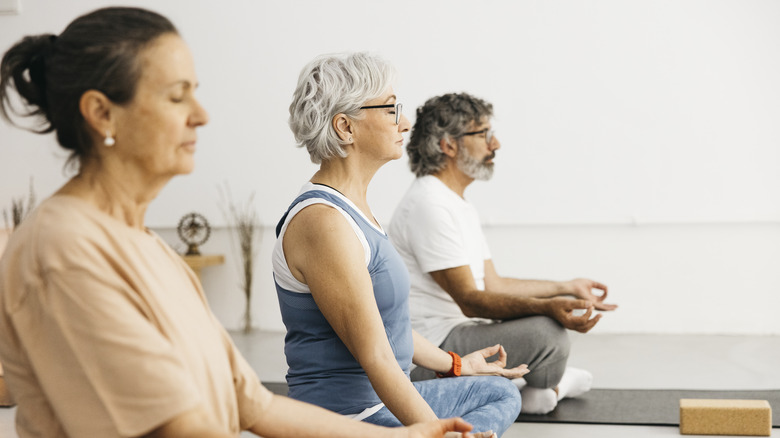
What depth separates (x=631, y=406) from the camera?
340 cm

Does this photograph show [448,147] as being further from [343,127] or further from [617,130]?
[617,130]

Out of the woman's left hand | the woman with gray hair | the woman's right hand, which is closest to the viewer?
the woman's right hand

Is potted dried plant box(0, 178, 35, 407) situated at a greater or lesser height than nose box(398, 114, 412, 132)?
lesser

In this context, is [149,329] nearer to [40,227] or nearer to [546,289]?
[40,227]

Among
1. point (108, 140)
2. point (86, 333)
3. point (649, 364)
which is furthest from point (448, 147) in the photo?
point (86, 333)

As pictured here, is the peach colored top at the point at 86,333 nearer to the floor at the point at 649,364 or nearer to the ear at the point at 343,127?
the ear at the point at 343,127

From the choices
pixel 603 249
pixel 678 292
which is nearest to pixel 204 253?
pixel 603 249

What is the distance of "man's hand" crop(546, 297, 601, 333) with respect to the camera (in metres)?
2.97

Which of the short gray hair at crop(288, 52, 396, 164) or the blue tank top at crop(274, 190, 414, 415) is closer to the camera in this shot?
the blue tank top at crop(274, 190, 414, 415)

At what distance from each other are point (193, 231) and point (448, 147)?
284 cm

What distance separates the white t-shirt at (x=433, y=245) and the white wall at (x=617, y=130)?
2242 millimetres

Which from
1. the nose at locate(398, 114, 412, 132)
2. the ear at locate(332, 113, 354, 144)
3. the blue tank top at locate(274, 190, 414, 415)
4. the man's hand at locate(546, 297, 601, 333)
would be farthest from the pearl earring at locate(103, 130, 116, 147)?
the man's hand at locate(546, 297, 601, 333)

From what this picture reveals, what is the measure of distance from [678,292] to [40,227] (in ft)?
16.0

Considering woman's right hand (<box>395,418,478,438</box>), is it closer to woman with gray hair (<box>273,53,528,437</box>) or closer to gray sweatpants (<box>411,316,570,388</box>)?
woman with gray hair (<box>273,53,528,437</box>)
